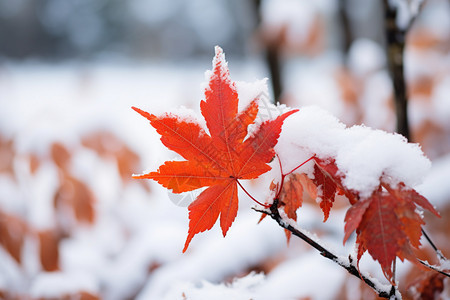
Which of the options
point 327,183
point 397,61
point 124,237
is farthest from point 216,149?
point 124,237

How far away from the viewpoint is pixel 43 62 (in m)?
9.41

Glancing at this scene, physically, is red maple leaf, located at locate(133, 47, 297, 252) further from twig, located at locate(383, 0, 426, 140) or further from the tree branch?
twig, located at locate(383, 0, 426, 140)

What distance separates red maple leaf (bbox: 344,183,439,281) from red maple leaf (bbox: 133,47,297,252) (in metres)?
0.10

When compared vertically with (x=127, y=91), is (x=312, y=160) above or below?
below

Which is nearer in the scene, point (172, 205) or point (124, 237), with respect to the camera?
point (172, 205)

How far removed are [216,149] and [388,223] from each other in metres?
0.18

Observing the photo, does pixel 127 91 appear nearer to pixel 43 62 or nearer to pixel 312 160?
pixel 43 62

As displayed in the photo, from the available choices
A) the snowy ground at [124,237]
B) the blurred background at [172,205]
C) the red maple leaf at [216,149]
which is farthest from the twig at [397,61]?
the red maple leaf at [216,149]

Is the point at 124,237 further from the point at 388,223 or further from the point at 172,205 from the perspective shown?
the point at 388,223

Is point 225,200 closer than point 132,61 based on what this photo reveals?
Yes

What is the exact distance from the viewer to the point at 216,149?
1.30 feet

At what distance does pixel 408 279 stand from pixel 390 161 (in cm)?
45

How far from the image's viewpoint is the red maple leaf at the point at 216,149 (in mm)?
375

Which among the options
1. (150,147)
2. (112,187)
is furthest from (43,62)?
(112,187)
